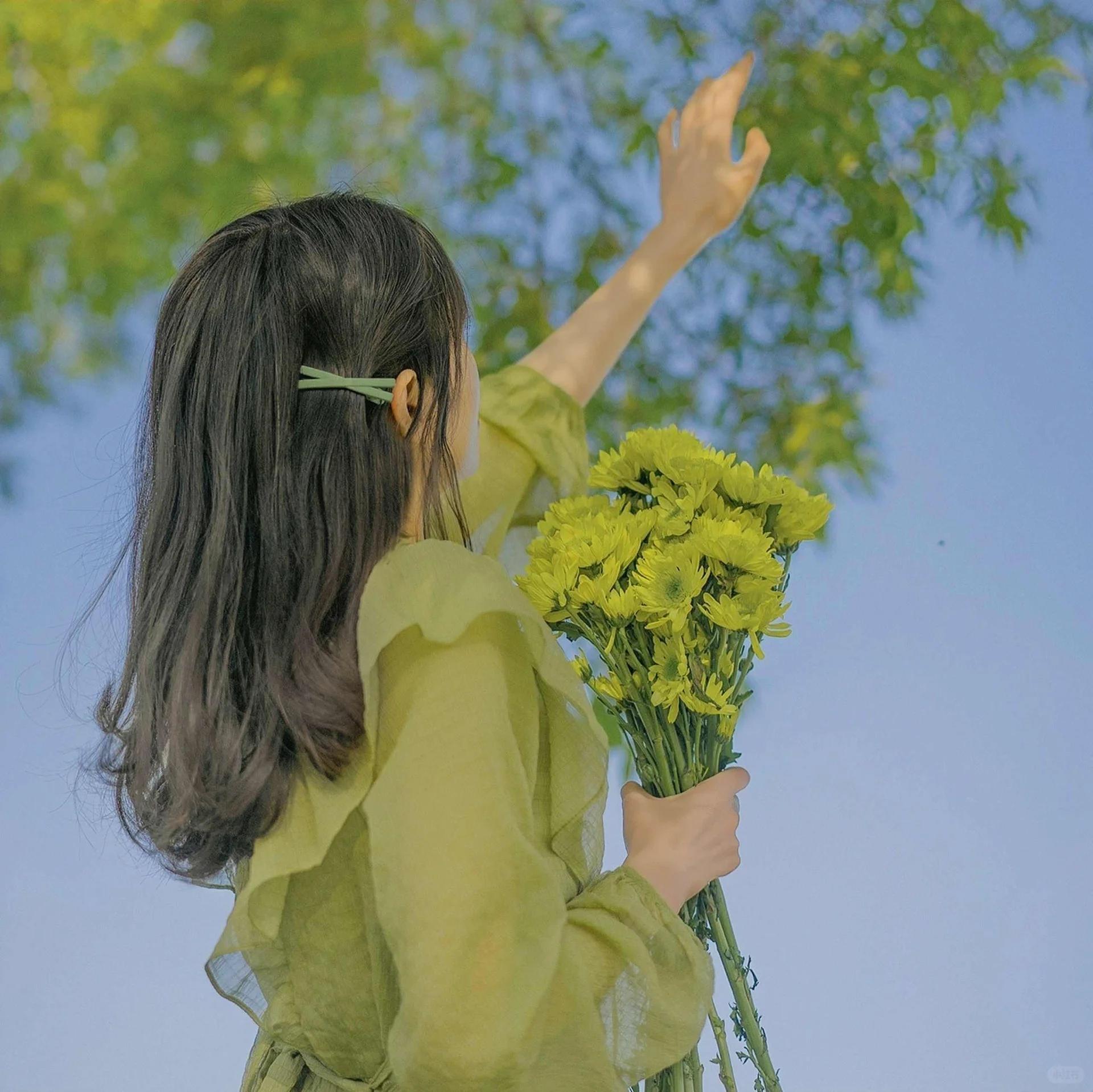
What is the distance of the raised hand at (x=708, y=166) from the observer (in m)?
1.24

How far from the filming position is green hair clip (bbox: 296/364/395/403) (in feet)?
2.43

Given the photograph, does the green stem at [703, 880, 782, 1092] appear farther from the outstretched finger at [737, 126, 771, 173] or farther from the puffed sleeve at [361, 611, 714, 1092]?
the outstretched finger at [737, 126, 771, 173]

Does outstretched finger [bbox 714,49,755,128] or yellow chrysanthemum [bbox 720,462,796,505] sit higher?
outstretched finger [bbox 714,49,755,128]

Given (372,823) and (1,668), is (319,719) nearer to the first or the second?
(372,823)

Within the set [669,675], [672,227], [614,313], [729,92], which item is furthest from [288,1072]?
[729,92]

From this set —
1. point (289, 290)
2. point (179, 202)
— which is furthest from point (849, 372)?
point (289, 290)

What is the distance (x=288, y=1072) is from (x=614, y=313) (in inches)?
29.2

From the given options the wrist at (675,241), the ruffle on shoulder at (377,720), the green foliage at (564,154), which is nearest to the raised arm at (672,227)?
the wrist at (675,241)

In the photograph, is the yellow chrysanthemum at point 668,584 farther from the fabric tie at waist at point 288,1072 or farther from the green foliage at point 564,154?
the green foliage at point 564,154

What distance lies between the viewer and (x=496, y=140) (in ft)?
5.22

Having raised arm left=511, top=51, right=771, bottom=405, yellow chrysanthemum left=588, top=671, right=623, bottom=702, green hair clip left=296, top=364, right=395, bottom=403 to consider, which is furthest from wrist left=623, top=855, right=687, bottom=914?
raised arm left=511, top=51, right=771, bottom=405

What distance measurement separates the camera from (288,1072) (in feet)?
2.58

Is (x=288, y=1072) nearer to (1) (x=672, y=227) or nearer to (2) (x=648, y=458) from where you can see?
(2) (x=648, y=458)

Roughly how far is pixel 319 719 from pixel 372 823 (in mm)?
75
